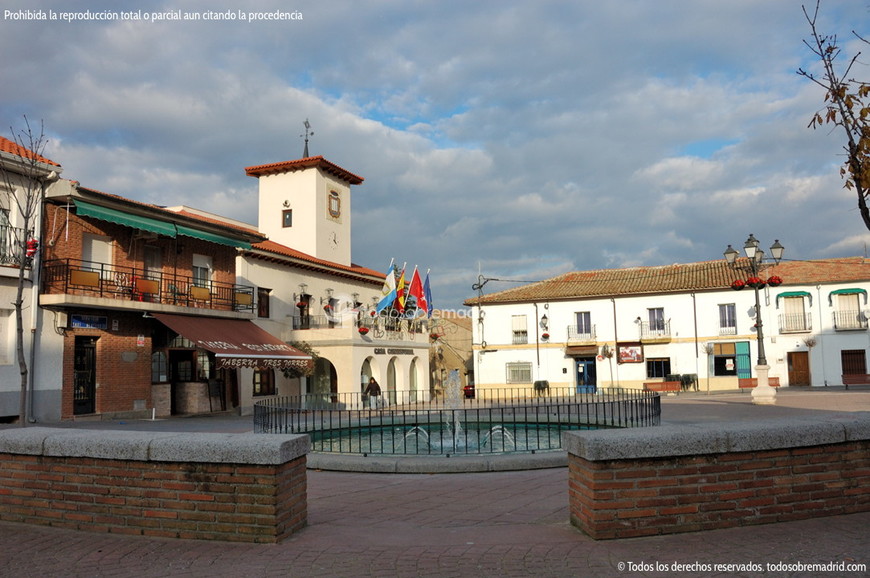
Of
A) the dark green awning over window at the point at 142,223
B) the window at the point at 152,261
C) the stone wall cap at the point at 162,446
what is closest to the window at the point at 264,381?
the dark green awning over window at the point at 142,223

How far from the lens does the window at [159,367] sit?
23484 mm

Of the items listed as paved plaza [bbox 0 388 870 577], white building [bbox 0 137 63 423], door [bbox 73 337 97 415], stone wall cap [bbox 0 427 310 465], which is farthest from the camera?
door [bbox 73 337 97 415]

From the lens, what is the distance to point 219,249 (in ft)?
87.1

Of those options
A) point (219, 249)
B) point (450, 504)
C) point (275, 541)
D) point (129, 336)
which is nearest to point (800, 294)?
point (219, 249)

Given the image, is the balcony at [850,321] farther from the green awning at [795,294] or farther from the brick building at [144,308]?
the brick building at [144,308]

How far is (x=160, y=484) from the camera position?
5.92m

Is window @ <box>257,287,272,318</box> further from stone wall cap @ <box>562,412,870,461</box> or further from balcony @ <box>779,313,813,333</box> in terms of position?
balcony @ <box>779,313,813,333</box>

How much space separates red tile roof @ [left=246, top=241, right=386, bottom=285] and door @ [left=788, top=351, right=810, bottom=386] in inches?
978

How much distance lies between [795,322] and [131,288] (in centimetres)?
3674

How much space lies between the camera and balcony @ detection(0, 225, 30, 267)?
61.3 feet

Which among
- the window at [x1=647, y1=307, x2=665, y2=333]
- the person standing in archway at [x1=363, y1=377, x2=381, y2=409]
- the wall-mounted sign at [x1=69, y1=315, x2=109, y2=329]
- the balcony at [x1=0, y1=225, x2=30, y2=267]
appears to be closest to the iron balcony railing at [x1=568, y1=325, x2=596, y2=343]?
the window at [x1=647, y1=307, x2=665, y2=333]

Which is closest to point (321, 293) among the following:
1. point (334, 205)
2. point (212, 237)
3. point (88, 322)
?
point (334, 205)

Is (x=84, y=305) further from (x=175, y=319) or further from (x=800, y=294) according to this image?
(x=800, y=294)

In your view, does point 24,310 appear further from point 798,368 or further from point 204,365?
point 798,368
